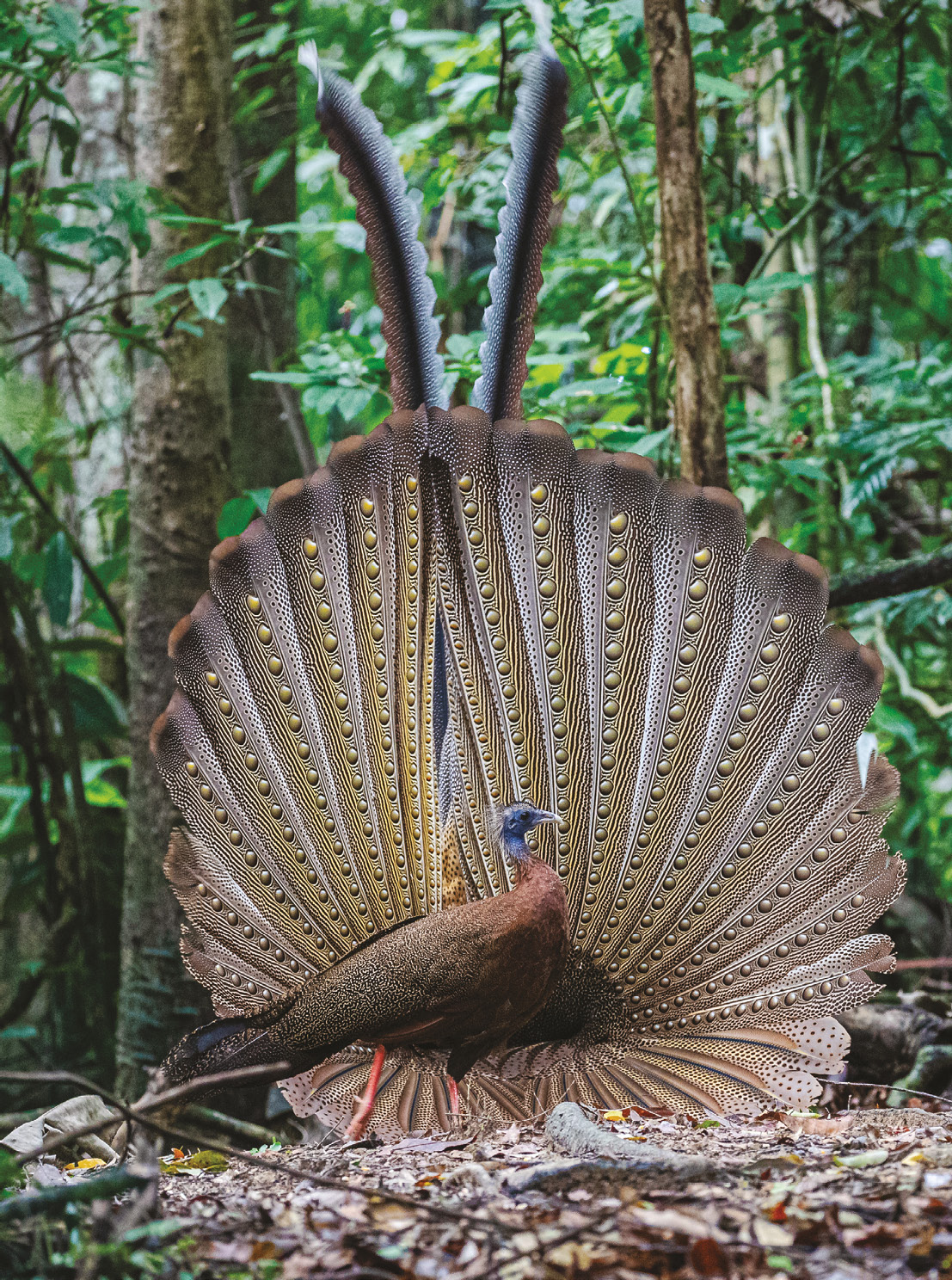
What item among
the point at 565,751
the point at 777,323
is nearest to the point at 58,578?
the point at 565,751

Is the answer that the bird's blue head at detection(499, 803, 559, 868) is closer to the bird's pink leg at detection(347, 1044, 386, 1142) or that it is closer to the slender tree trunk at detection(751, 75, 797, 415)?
the bird's pink leg at detection(347, 1044, 386, 1142)

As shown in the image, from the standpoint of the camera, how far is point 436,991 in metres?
1.83

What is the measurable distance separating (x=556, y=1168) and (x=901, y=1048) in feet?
5.86

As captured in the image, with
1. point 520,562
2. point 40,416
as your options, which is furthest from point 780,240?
point 40,416

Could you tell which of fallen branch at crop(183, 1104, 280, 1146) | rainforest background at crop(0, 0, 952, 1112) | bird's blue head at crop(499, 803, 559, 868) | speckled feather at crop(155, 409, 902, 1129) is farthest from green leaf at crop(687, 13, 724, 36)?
fallen branch at crop(183, 1104, 280, 1146)

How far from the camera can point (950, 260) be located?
537 centimetres

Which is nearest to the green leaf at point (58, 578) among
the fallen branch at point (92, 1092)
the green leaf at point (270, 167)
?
the green leaf at point (270, 167)

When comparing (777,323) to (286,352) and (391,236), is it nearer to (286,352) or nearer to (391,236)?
(286,352)

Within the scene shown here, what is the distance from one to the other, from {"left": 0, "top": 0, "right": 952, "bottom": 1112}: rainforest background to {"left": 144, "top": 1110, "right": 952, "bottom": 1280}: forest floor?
4.62ft

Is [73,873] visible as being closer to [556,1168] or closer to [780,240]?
[556,1168]

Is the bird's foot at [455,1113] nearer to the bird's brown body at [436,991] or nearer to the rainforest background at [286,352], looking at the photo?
the bird's brown body at [436,991]

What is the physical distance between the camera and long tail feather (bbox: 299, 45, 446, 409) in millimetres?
2277

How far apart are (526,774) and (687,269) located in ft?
4.49

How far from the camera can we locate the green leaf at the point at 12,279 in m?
2.48
